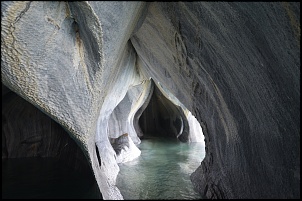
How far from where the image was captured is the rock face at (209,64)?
2777 millimetres

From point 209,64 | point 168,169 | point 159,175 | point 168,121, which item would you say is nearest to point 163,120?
point 168,121

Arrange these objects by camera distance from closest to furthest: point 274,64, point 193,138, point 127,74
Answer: point 274,64 → point 127,74 → point 193,138

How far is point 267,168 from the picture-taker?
147 inches

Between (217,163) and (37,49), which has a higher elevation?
(37,49)

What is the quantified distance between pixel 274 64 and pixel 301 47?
39cm

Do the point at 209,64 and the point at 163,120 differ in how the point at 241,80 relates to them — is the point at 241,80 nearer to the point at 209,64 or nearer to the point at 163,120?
the point at 209,64

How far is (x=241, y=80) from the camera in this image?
384cm

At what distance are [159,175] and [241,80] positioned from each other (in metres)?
4.40

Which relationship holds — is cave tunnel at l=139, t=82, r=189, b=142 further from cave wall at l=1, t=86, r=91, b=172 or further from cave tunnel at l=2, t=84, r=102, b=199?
cave tunnel at l=2, t=84, r=102, b=199

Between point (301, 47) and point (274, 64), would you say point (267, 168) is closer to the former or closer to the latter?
point (274, 64)

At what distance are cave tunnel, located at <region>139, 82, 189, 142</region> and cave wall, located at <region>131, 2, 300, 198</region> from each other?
9382 mm

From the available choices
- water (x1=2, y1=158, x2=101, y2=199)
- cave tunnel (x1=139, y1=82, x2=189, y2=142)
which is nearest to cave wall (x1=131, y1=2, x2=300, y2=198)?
water (x1=2, y1=158, x2=101, y2=199)

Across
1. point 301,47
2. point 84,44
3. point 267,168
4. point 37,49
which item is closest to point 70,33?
point 84,44

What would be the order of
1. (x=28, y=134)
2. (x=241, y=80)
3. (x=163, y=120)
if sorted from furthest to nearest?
(x=163, y=120) < (x=28, y=134) < (x=241, y=80)
